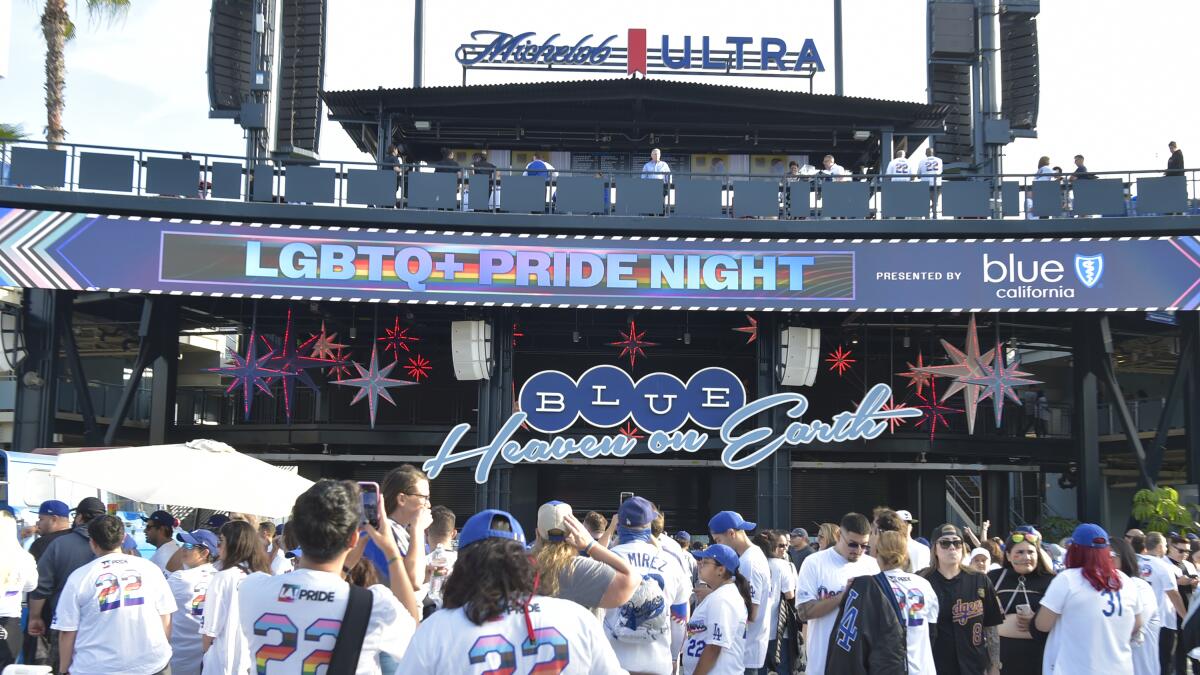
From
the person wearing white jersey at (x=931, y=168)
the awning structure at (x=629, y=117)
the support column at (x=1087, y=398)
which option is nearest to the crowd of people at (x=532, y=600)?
the person wearing white jersey at (x=931, y=168)

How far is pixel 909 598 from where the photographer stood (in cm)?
732

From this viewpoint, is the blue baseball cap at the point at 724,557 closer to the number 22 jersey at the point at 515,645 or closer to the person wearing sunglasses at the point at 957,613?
the person wearing sunglasses at the point at 957,613

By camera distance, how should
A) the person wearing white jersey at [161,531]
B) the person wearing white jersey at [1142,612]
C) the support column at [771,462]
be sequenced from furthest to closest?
the support column at [771,462], the person wearing white jersey at [161,531], the person wearing white jersey at [1142,612]

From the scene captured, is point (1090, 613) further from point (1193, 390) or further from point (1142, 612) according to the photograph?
point (1193, 390)

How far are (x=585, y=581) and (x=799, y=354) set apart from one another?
17.0 meters

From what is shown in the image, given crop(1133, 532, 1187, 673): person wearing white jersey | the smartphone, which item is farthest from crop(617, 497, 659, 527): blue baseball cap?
crop(1133, 532, 1187, 673): person wearing white jersey

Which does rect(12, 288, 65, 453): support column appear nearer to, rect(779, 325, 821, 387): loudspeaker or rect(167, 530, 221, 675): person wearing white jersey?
rect(779, 325, 821, 387): loudspeaker

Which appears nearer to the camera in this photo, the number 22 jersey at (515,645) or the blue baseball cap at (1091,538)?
the number 22 jersey at (515,645)

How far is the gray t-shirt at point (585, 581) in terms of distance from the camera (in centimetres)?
580

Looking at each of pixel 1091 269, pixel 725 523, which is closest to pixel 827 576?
pixel 725 523

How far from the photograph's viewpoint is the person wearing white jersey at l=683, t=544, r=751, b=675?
7.67 meters

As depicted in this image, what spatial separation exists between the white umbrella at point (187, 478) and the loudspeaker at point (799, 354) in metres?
11.8

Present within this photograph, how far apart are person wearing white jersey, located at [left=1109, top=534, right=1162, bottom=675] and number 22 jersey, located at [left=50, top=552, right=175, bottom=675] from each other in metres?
6.16

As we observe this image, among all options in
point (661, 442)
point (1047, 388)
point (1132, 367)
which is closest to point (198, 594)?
point (661, 442)
